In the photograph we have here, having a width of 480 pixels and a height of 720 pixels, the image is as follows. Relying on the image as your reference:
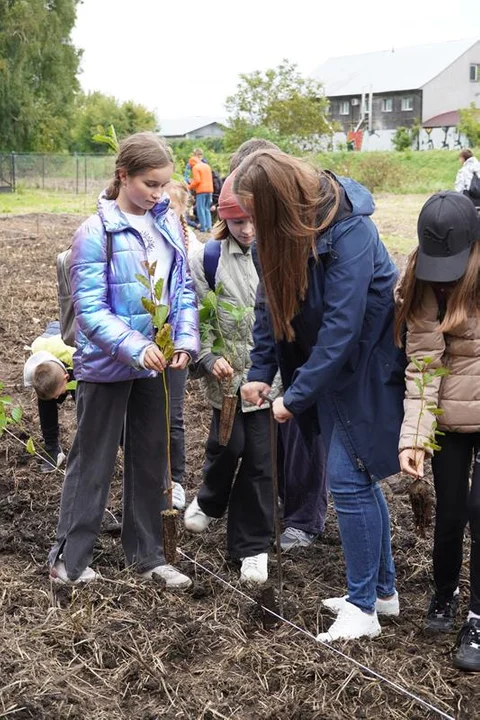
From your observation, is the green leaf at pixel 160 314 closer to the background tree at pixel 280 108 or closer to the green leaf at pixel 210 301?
the green leaf at pixel 210 301

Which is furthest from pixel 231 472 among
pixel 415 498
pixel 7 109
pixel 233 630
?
pixel 7 109

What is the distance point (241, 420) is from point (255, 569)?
62 centimetres

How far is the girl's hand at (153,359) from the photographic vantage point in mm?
3387

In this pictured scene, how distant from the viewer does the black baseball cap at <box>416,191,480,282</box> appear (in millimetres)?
2980

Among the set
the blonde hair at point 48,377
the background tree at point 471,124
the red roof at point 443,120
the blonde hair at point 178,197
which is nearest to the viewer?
the blonde hair at point 178,197

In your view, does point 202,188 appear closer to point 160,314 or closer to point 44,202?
point 44,202

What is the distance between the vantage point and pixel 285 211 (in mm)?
2982

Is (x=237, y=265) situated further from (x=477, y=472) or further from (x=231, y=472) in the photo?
(x=477, y=472)

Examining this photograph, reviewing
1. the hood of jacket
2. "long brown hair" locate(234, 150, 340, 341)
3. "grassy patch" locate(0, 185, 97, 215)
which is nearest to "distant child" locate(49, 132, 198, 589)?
"long brown hair" locate(234, 150, 340, 341)

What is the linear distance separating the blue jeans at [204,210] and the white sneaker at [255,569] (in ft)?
53.7

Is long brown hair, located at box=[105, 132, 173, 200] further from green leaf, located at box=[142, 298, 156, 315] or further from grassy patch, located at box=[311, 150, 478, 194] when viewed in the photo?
grassy patch, located at box=[311, 150, 478, 194]

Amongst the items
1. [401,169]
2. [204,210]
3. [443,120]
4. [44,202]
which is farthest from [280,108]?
[443,120]

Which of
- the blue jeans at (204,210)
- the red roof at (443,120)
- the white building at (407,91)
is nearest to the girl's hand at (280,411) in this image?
the blue jeans at (204,210)

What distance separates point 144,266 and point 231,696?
1.54m
